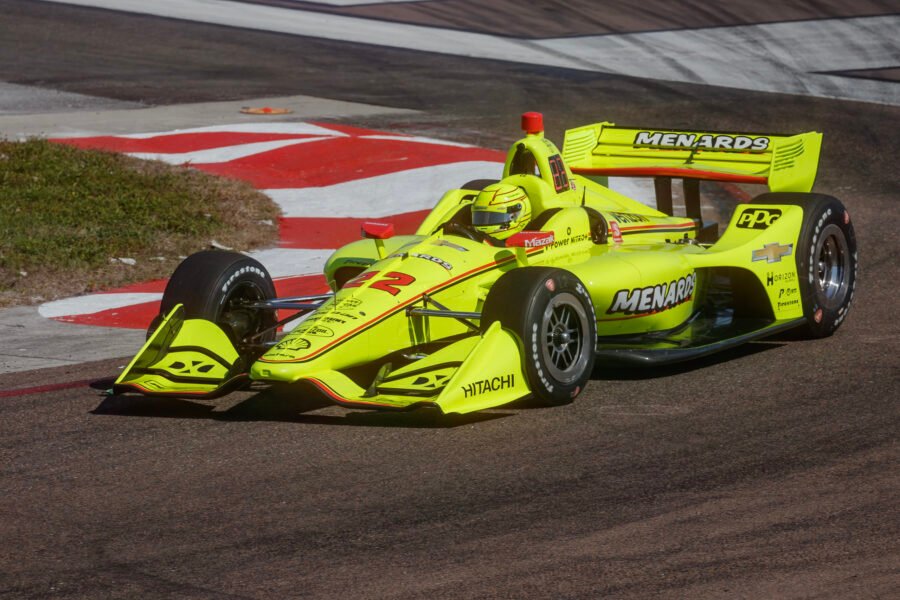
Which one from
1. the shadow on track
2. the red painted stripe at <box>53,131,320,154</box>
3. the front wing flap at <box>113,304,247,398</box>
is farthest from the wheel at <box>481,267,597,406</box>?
the red painted stripe at <box>53,131,320,154</box>

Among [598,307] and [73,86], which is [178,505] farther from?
[73,86]

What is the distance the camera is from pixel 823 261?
366 inches

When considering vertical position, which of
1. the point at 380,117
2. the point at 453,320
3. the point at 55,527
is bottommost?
the point at 55,527

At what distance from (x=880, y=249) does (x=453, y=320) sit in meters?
5.09

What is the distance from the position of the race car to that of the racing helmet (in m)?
0.01

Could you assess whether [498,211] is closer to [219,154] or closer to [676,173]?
[676,173]

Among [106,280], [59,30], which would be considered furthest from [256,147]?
[59,30]

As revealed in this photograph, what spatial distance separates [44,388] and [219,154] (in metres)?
7.11

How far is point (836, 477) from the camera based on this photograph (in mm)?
6062

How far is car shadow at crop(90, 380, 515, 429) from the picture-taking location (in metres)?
7.08

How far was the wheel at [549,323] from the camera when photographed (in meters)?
7.08

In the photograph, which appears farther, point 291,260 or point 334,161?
point 334,161

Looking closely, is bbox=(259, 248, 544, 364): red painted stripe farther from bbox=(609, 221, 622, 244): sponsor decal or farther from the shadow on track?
bbox=(609, 221, 622, 244): sponsor decal

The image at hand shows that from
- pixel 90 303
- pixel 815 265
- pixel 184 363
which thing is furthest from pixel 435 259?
pixel 90 303
